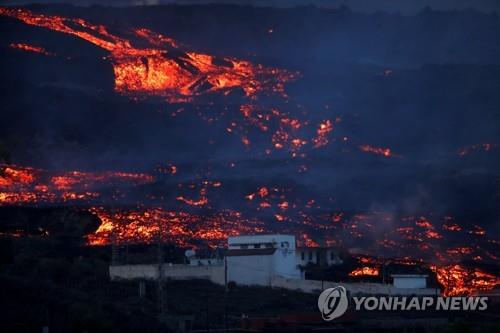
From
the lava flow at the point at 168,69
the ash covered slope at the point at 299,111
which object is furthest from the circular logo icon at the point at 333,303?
the lava flow at the point at 168,69

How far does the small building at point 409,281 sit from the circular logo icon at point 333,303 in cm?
1065

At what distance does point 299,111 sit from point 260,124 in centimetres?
408

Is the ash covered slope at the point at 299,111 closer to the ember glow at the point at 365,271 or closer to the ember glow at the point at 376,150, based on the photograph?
the ember glow at the point at 376,150

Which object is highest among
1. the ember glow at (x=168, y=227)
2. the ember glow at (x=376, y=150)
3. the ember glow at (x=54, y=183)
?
the ember glow at (x=376, y=150)

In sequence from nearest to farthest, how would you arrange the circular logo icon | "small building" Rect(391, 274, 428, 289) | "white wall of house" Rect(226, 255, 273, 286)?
the circular logo icon → "small building" Rect(391, 274, 428, 289) → "white wall of house" Rect(226, 255, 273, 286)

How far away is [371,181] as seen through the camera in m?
84.1

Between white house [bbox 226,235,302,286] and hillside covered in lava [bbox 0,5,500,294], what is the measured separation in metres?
4.06

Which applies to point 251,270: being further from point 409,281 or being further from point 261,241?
point 409,281

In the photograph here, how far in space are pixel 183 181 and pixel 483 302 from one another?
35.8 metres

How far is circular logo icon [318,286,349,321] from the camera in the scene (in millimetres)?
45688

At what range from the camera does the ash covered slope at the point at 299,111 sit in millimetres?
83562

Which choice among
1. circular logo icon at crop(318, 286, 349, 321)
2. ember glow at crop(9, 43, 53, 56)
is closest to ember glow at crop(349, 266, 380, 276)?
circular logo icon at crop(318, 286, 349, 321)

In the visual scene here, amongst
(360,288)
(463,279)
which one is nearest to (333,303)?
(360,288)

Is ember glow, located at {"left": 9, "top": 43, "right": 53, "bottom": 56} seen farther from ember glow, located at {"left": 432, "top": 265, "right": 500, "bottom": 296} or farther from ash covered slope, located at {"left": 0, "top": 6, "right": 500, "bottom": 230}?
ember glow, located at {"left": 432, "top": 265, "right": 500, "bottom": 296}
